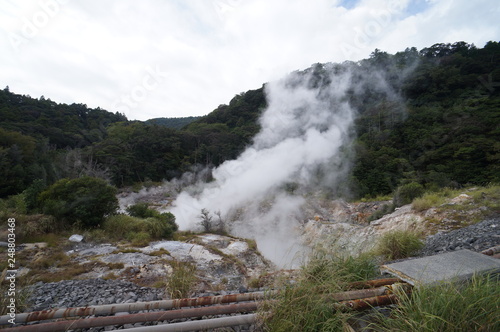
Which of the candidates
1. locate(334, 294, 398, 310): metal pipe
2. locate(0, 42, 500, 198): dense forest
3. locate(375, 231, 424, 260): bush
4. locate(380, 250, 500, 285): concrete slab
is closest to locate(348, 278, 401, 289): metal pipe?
locate(380, 250, 500, 285): concrete slab

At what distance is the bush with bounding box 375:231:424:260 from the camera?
4.20 meters

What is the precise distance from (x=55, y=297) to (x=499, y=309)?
16.9ft

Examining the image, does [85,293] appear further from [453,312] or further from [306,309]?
[453,312]

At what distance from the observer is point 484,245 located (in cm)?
404

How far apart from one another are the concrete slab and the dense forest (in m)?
14.5

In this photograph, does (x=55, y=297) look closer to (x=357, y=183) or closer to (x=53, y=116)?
(x=357, y=183)

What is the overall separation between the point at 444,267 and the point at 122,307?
11.7 ft

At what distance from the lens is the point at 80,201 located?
8133 mm

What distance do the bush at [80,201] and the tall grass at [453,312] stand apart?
9.45m

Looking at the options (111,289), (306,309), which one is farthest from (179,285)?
(306,309)

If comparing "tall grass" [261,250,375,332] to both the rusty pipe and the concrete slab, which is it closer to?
the rusty pipe

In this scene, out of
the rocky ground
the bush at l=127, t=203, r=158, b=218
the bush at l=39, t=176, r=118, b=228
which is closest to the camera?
the rocky ground

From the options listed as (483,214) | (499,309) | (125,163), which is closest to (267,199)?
(483,214)

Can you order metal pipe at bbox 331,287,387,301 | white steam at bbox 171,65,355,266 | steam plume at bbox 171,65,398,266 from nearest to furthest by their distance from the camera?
1. metal pipe at bbox 331,287,387,301
2. white steam at bbox 171,65,355,266
3. steam plume at bbox 171,65,398,266
